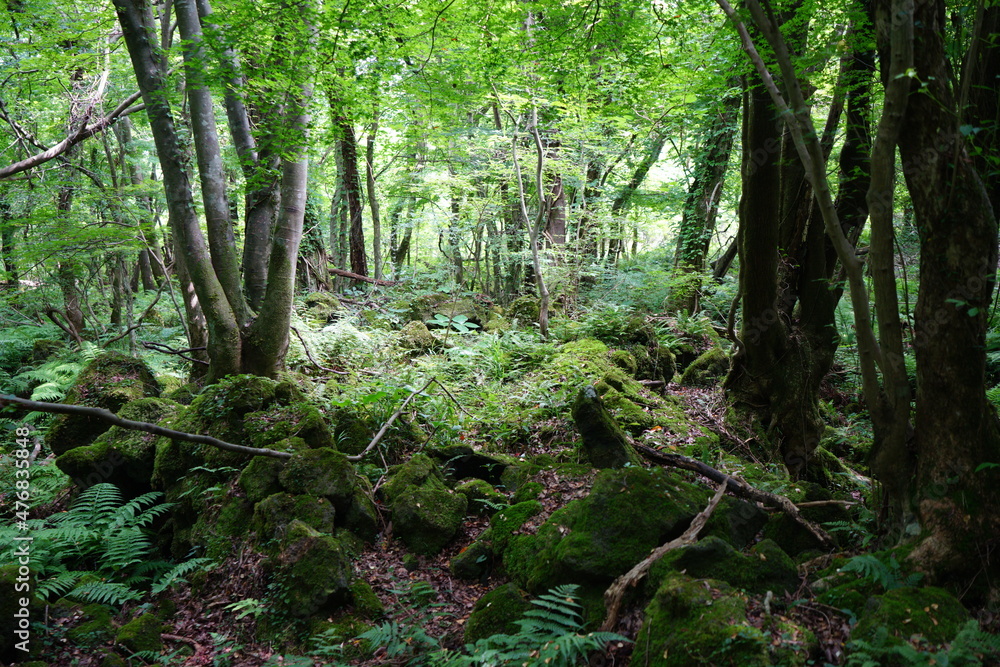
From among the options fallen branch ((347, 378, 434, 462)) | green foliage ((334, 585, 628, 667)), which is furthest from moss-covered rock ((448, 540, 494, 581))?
fallen branch ((347, 378, 434, 462))

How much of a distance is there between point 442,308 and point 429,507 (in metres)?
7.28

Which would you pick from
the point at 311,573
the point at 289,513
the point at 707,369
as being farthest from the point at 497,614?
the point at 707,369

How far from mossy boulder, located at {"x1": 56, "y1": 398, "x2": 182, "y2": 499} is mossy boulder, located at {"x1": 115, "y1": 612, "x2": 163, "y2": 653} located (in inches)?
84.7

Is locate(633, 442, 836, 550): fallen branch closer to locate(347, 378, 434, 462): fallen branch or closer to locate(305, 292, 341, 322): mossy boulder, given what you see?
locate(347, 378, 434, 462): fallen branch

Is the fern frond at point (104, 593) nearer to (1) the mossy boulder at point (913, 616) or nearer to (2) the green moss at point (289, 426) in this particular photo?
(2) the green moss at point (289, 426)

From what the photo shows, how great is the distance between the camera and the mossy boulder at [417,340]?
9.57m

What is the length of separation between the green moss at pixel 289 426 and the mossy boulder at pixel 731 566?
3.32m

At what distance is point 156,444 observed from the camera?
542cm

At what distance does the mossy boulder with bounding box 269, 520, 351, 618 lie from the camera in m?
3.57

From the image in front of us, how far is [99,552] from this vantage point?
4520 millimetres

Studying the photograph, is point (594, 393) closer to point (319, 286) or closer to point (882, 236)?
point (882, 236)

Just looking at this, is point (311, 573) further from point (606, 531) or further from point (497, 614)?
point (606, 531)

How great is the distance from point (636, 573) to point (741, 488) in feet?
4.89

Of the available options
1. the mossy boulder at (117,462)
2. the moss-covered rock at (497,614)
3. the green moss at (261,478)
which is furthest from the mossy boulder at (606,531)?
the mossy boulder at (117,462)
